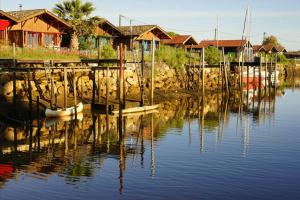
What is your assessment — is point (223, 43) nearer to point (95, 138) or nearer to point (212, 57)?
point (212, 57)

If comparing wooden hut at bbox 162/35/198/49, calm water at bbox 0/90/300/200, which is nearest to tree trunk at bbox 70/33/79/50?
calm water at bbox 0/90/300/200

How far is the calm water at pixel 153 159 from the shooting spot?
1836 centimetres

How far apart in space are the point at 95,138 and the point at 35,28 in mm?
29075

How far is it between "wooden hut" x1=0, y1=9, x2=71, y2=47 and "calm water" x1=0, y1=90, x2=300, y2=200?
68.9ft

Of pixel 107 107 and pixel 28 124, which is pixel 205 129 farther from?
pixel 28 124

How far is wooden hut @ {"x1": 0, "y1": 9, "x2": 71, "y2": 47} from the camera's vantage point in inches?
2035

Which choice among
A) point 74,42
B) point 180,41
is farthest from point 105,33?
point 180,41

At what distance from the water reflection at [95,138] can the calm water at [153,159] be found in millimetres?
47

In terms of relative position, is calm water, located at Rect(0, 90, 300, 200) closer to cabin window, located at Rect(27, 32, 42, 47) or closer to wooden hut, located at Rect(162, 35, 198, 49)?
cabin window, located at Rect(27, 32, 42, 47)

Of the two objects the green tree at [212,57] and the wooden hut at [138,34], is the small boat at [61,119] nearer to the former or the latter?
the wooden hut at [138,34]

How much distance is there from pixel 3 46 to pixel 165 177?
2997cm

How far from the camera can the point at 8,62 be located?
1409 inches

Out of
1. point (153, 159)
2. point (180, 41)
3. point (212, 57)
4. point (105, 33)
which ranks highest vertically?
point (105, 33)

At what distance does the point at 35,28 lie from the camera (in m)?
54.0
